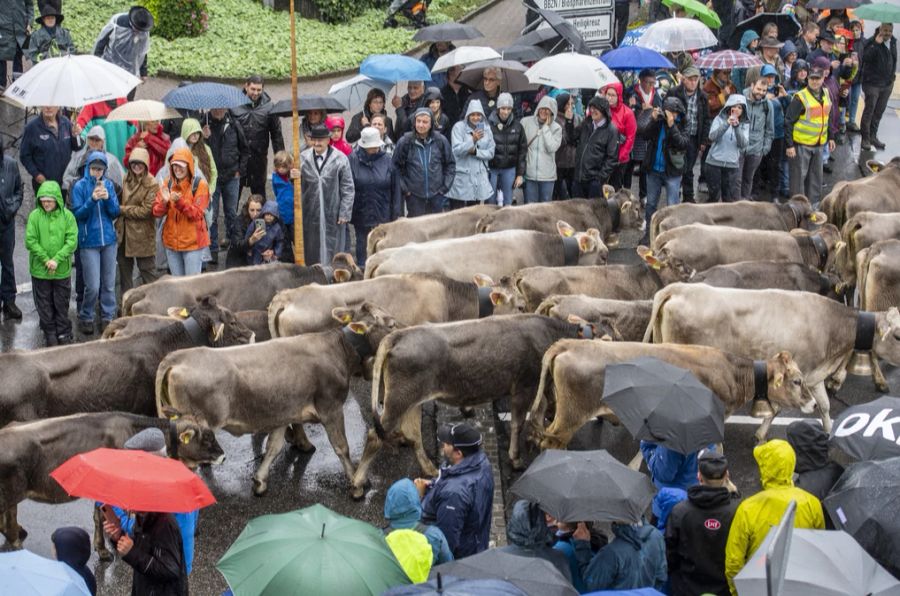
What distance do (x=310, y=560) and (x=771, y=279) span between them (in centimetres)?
842

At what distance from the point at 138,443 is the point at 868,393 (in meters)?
8.31

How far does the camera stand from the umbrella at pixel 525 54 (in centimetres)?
2042

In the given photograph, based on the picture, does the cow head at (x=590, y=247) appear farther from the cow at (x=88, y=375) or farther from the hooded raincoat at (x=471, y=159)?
the cow at (x=88, y=375)

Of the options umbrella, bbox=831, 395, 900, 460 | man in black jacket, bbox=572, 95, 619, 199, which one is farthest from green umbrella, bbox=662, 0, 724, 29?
umbrella, bbox=831, 395, 900, 460

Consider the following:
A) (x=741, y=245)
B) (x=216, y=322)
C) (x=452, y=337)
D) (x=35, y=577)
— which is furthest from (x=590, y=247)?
(x=35, y=577)

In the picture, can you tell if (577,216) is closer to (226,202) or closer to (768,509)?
(226,202)

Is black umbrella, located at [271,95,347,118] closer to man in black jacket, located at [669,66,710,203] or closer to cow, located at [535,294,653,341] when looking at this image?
man in black jacket, located at [669,66,710,203]

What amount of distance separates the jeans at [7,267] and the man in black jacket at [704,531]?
946 cm

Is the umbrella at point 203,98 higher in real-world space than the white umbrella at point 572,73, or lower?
lower

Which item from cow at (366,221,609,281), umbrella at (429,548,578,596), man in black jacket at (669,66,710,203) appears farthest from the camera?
man in black jacket at (669,66,710,203)

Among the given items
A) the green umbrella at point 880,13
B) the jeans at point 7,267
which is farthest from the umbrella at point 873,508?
the green umbrella at point 880,13

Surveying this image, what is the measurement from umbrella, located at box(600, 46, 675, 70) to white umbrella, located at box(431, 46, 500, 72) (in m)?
1.84

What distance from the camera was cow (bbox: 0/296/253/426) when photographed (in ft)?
35.5

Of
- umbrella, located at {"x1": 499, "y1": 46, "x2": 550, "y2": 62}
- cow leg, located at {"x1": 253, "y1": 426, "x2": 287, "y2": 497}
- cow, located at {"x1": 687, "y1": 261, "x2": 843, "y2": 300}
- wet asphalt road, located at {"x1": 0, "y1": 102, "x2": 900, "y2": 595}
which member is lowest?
wet asphalt road, located at {"x1": 0, "y1": 102, "x2": 900, "y2": 595}
